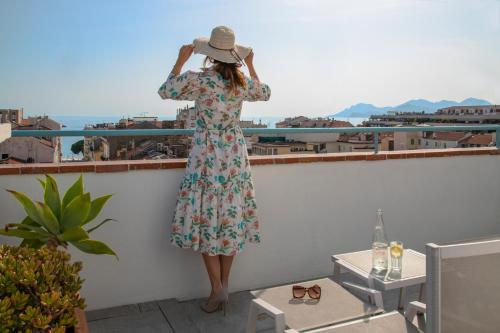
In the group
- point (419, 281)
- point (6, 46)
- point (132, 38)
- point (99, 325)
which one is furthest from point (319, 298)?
point (6, 46)

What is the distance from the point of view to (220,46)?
9.00 feet

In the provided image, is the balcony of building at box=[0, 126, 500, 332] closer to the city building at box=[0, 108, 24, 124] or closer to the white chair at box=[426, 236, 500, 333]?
the city building at box=[0, 108, 24, 124]

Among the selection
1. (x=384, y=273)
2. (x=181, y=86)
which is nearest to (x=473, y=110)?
(x=384, y=273)

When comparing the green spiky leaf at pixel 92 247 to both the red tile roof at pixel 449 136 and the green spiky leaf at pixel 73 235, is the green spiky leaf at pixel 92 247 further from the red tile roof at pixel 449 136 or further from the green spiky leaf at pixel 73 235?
the red tile roof at pixel 449 136

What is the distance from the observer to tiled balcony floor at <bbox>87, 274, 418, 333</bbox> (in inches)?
109

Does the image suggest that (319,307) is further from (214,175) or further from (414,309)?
(214,175)

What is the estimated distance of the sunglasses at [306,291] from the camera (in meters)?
2.07

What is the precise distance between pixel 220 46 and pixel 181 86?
319 millimetres

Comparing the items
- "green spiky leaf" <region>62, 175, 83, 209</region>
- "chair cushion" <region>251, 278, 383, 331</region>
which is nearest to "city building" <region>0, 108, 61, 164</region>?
"green spiky leaf" <region>62, 175, 83, 209</region>

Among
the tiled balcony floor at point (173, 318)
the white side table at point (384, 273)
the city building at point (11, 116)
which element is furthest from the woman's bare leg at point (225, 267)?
the city building at point (11, 116)

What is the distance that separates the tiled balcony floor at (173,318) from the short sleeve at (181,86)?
1330 mm

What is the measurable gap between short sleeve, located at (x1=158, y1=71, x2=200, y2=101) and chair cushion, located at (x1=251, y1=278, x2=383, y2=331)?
1.24 m

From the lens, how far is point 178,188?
3164 mm

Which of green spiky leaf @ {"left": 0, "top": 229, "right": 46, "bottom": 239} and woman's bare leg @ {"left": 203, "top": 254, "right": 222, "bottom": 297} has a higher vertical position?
green spiky leaf @ {"left": 0, "top": 229, "right": 46, "bottom": 239}
